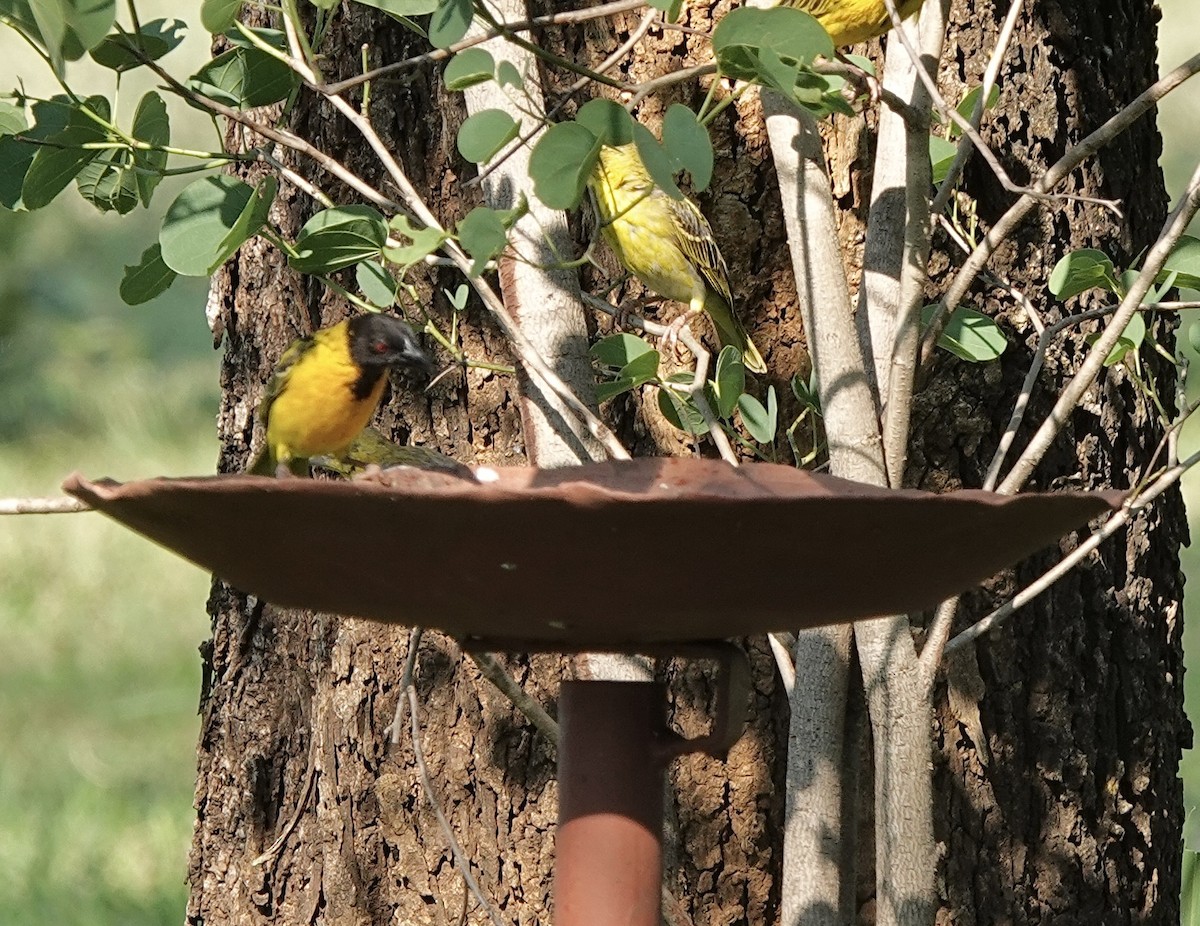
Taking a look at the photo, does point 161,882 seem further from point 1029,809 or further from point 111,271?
point 111,271

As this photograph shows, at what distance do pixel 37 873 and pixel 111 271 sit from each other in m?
5.63

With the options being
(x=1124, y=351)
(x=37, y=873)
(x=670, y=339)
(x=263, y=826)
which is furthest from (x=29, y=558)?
(x=1124, y=351)

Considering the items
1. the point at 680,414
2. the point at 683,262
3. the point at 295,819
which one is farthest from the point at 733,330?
the point at 295,819

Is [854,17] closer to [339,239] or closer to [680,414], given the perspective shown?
[680,414]

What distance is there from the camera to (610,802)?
1808 millimetres

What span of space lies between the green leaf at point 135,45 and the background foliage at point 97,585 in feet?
10.9

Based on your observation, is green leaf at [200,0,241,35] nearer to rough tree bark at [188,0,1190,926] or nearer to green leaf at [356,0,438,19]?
green leaf at [356,0,438,19]

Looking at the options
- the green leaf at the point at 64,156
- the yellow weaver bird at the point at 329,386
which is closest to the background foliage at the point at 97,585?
the yellow weaver bird at the point at 329,386

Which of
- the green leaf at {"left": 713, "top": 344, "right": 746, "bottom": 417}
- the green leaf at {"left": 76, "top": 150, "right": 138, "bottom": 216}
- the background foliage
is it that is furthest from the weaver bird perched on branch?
the background foliage

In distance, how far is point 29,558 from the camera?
7.54 metres

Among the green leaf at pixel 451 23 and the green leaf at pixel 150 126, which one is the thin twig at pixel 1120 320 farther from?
the green leaf at pixel 150 126

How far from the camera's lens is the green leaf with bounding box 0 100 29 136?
219cm

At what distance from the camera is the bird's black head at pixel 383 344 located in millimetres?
2930

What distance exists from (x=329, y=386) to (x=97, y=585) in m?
4.66
